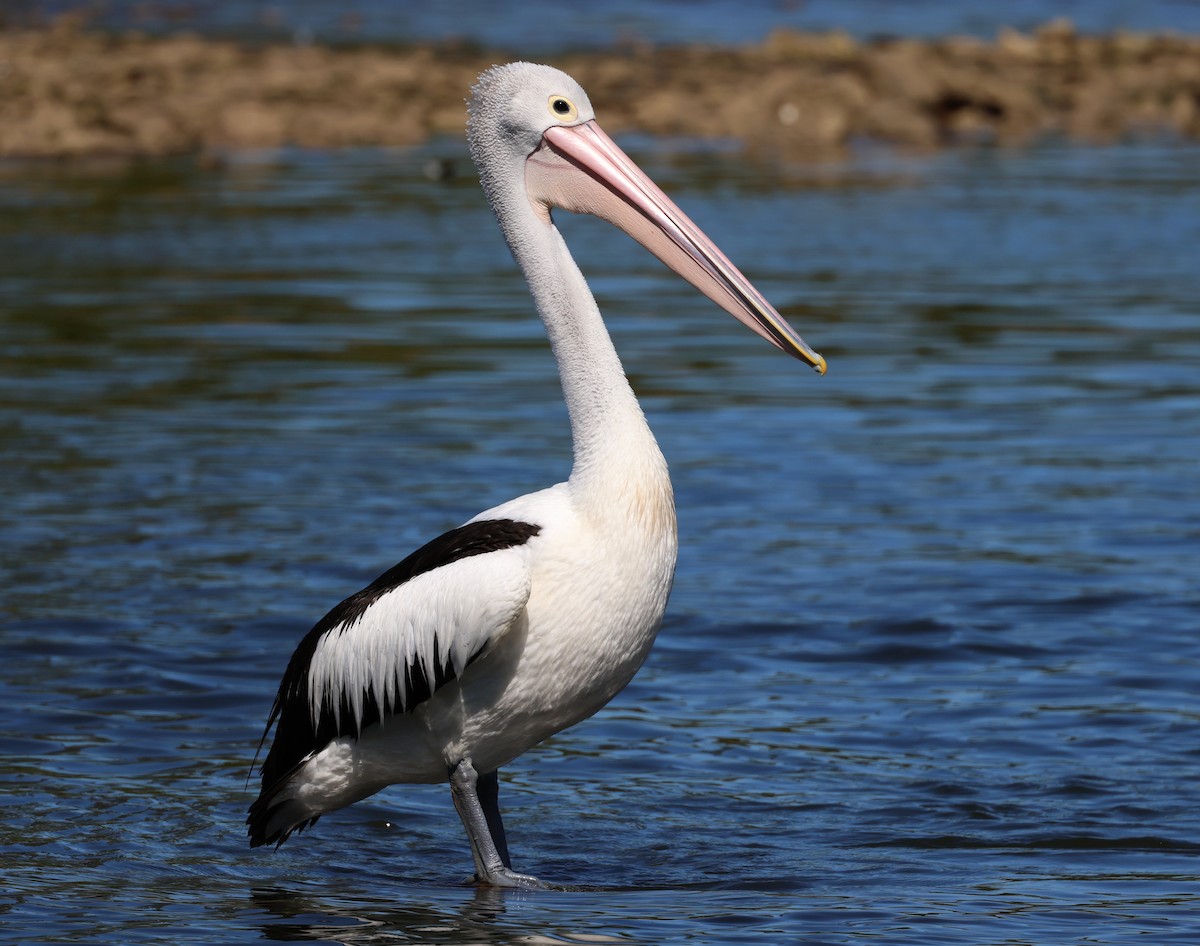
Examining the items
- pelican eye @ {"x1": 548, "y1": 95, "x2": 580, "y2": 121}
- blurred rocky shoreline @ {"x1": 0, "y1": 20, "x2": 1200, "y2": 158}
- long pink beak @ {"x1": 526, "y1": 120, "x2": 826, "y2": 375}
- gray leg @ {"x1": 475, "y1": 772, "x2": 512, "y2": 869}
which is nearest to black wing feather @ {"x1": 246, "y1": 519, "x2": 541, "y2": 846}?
gray leg @ {"x1": 475, "y1": 772, "x2": 512, "y2": 869}

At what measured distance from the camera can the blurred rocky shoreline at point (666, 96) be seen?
23281 mm

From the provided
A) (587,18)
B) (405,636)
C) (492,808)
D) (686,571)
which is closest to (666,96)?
(686,571)

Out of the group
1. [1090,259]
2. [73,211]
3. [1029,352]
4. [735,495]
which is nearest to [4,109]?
[73,211]

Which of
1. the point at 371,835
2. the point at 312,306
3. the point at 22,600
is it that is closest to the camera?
the point at 371,835

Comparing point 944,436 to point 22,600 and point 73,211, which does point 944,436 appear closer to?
point 22,600

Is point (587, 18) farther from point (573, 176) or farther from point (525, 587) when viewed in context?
point (525, 587)

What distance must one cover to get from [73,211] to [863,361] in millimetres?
8600

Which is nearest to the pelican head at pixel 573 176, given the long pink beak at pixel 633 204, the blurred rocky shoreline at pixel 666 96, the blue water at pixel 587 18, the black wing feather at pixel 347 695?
the long pink beak at pixel 633 204

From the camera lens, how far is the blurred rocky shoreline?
23.3 m

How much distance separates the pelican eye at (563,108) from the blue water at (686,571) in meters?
1.87

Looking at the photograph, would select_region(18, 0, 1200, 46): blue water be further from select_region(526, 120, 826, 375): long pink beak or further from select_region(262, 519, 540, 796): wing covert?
select_region(262, 519, 540, 796): wing covert

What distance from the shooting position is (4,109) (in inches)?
919

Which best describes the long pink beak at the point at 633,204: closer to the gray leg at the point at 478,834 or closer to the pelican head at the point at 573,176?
the pelican head at the point at 573,176

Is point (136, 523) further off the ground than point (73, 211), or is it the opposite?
point (73, 211)
